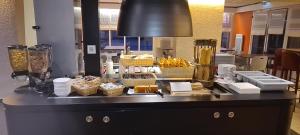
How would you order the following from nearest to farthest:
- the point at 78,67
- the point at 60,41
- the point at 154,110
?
the point at 154,110
the point at 60,41
the point at 78,67

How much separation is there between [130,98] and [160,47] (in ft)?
6.50

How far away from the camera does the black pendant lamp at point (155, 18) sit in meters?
1.30

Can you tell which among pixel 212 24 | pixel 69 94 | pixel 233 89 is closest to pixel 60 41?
pixel 69 94

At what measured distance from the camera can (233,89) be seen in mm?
1747

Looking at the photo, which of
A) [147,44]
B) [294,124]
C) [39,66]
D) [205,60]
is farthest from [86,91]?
[147,44]

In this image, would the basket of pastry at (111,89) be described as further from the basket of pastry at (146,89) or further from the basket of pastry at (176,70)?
the basket of pastry at (176,70)

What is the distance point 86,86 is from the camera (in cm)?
160

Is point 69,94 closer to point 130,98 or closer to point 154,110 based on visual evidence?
point 130,98

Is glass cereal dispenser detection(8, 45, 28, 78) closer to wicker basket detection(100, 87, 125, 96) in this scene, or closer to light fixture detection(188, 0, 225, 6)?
wicker basket detection(100, 87, 125, 96)

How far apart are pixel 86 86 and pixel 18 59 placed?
551 millimetres

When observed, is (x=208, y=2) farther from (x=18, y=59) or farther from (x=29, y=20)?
(x=18, y=59)

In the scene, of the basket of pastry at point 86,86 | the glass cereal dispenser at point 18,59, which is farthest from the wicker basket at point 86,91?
the glass cereal dispenser at point 18,59

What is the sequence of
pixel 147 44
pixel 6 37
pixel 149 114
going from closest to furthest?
pixel 149 114, pixel 6 37, pixel 147 44

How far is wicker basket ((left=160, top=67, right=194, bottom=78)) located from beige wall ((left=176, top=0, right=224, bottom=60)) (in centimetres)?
121
